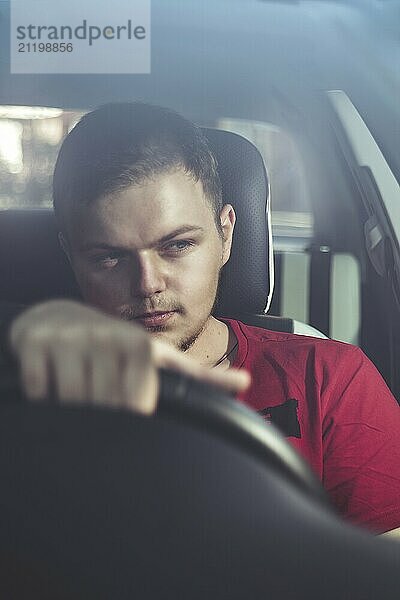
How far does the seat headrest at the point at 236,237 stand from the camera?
3.69 feet

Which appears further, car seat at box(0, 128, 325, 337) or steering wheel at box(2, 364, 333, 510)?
car seat at box(0, 128, 325, 337)

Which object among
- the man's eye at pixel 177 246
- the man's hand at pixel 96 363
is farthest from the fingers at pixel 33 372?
the man's eye at pixel 177 246

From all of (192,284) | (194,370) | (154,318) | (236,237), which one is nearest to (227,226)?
(236,237)

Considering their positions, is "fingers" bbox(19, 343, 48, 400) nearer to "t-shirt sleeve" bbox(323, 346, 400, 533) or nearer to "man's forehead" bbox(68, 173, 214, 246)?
"man's forehead" bbox(68, 173, 214, 246)

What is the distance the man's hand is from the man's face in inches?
13.5

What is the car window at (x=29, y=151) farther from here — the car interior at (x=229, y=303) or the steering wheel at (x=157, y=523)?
the steering wheel at (x=157, y=523)

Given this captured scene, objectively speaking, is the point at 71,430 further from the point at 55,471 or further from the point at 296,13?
the point at 296,13

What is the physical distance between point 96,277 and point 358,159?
44 centimetres

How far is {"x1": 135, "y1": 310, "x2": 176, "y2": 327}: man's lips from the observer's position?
3.16 ft

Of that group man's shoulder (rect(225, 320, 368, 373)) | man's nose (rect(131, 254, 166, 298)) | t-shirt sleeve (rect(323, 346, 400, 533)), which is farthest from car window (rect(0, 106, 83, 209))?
t-shirt sleeve (rect(323, 346, 400, 533))

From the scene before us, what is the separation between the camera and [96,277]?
103 centimetres

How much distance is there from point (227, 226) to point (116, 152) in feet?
0.56

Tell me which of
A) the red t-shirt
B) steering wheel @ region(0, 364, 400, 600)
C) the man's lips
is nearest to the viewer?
steering wheel @ region(0, 364, 400, 600)

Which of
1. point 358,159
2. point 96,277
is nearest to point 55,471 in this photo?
point 96,277
